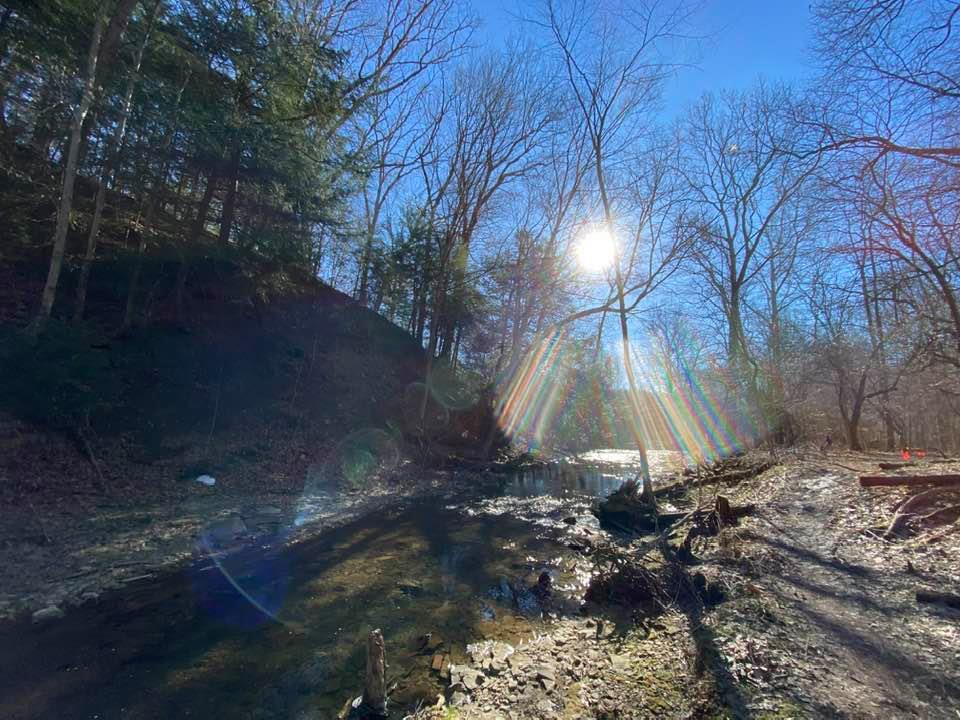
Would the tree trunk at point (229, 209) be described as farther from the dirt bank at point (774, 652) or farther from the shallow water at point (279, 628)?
the dirt bank at point (774, 652)

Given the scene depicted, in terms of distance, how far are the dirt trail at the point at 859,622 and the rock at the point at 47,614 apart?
7.37 metres

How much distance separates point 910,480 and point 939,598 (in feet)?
14.7

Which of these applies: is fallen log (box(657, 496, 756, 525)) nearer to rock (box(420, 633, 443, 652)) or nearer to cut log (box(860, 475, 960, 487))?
cut log (box(860, 475, 960, 487))

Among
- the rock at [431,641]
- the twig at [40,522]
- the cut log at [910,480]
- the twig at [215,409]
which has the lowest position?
the rock at [431,641]

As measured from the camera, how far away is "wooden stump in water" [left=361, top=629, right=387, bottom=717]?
3717 millimetres

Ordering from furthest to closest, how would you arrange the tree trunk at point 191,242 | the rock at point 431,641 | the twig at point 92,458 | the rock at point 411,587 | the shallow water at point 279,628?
the tree trunk at point 191,242 < the twig at point 92,458 < the rock at point 411,587 < the rock at point 431,641 < the shallow water at point 279,628

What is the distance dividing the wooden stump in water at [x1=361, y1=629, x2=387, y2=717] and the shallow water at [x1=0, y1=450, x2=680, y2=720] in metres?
0.17

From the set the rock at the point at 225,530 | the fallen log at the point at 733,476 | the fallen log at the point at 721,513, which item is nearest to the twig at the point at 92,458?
the rock at the point at 225,530

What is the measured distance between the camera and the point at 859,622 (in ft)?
14.6

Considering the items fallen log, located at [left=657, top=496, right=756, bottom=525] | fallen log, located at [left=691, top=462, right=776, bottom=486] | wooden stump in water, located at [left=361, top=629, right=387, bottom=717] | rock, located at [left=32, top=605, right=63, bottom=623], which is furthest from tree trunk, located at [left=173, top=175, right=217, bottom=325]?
fallen log, located at [left=691, top=462, right=776, bottom=486]

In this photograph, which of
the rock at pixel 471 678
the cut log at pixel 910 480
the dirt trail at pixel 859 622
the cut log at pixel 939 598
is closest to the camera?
the dirt trail at pixel 859 622

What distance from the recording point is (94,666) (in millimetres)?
4195

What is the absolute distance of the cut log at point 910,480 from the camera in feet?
24.0

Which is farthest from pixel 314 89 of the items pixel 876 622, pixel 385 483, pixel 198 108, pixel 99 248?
pixel 876 622
